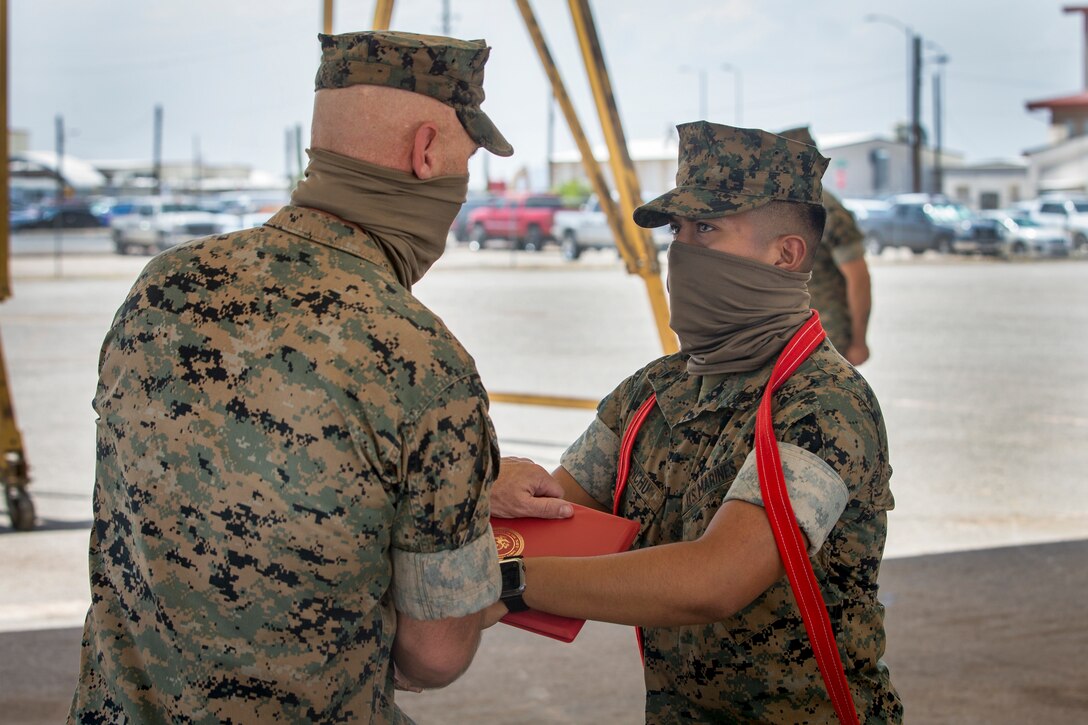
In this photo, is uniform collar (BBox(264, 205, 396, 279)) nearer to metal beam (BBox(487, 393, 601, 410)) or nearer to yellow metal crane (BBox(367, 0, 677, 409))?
yellow metal crane (BBox(367, 0, 677, 409))

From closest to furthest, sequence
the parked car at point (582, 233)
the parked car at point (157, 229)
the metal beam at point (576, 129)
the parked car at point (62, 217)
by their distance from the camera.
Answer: the metal beam at point (576, 129)
the parked car at point (582, 233)
the parked car at point (157, 229)
the parked car at point (62, 217)

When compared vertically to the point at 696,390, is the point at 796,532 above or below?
below

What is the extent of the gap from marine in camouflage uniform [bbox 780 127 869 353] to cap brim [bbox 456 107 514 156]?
416cm

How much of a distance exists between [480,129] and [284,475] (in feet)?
1.89

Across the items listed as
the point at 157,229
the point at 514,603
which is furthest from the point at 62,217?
the point at 514,603

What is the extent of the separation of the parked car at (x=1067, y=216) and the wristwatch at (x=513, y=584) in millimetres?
34266

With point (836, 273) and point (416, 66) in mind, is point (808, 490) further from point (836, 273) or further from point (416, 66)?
point (836, 273)

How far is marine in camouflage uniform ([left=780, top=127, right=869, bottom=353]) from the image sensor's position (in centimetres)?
589

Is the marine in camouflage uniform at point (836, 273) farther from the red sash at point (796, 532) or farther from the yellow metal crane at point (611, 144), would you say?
the red sash at point (796, 532)

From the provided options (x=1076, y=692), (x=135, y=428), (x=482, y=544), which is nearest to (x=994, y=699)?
(x=1076, y=692)

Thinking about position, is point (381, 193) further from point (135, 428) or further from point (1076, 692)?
point (1076, 692)

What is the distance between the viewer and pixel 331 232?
5.95 feet

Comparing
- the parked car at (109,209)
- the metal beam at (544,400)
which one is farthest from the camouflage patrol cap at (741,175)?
the parked car at (109,209)

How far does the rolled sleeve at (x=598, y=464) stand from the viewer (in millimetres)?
2498
